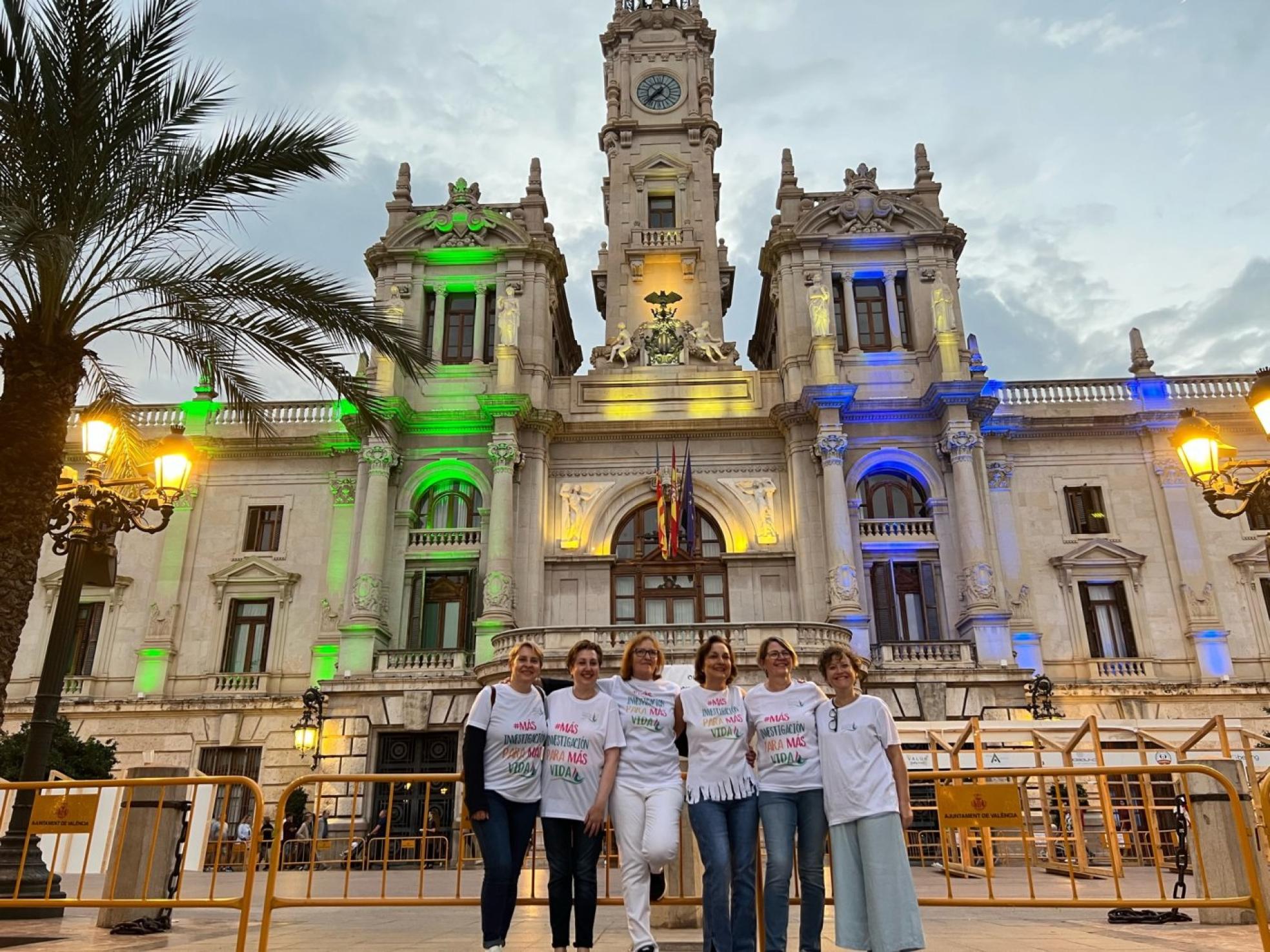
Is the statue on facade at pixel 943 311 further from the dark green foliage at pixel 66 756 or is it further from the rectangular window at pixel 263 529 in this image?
the dark green foliage at pixel 66 756

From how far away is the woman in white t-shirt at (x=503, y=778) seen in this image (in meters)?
6.02

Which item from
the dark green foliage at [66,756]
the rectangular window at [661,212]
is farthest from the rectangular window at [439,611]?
the rectangular window at [661,212]

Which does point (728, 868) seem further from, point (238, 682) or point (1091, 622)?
point (1091, 622)

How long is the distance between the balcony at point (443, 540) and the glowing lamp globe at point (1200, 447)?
2038cm

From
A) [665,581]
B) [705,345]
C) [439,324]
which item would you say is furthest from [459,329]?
[665,581]

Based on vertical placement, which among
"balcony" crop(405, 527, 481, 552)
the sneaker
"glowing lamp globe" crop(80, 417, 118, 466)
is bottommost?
the sneaker

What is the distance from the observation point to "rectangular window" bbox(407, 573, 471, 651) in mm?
28109

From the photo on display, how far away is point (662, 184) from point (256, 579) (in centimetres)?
2032

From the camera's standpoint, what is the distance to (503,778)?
6.19m

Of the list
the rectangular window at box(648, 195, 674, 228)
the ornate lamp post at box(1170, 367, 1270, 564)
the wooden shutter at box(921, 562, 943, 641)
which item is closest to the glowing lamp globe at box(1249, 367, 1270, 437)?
the ornate lamp post at box(1170, 367, 1270, 564)

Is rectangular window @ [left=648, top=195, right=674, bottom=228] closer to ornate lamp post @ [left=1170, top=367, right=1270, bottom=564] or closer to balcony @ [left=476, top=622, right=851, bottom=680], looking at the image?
balcony @ [left=476, top=622, right=851, bottom=680]

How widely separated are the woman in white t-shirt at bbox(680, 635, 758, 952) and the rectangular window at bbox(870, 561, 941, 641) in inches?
888

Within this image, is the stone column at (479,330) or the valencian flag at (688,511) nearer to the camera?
the valencian flag at (688,511)

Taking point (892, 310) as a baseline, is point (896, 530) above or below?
below
